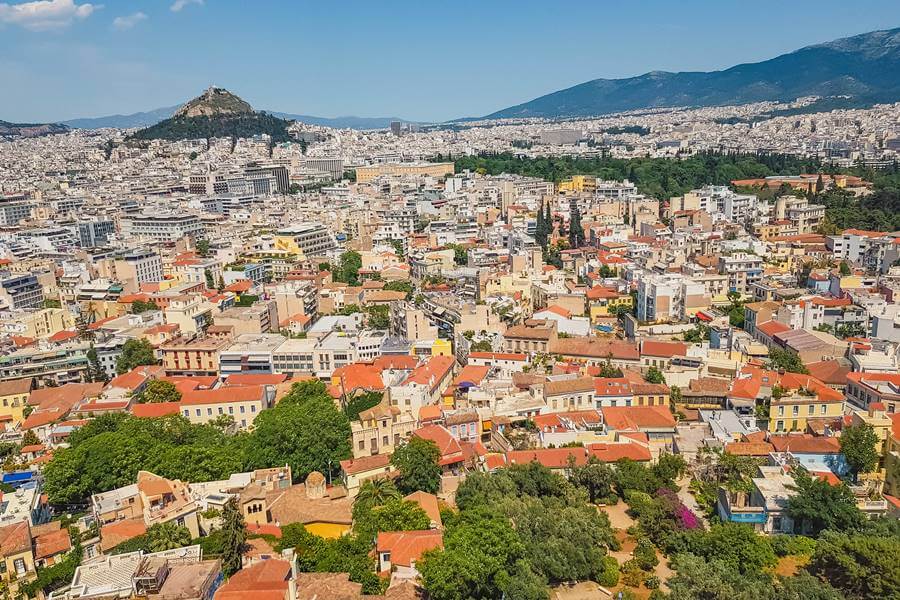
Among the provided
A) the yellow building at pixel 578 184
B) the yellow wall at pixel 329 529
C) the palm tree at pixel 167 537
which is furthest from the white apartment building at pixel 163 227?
the palm tree at pixel 167 537

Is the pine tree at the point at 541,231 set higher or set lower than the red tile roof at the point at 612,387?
higher

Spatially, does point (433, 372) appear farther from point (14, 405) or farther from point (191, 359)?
point (14, 405)

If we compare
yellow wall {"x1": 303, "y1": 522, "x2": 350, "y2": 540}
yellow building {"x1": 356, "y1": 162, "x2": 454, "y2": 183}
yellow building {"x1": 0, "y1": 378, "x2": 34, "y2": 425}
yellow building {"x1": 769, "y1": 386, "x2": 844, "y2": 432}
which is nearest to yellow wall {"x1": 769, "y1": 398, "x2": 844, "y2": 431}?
yellow building {"x1": 769, "y1": 386, "x2": 844, "y2": 432}

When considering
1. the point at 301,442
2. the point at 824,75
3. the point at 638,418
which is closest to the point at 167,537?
A: the point at 301,442

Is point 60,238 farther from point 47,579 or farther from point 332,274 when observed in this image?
point 47,579

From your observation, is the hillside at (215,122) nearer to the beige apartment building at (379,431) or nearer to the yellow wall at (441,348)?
the yellow wall at (441,348)

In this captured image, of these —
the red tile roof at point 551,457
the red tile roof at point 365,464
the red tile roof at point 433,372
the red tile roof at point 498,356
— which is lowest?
the red tile roof at point 551,457

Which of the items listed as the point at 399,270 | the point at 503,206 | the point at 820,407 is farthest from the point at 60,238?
the point at 820,407
